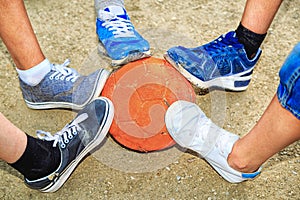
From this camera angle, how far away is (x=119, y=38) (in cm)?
196

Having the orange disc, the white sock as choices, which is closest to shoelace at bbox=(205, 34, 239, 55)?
the orange disc

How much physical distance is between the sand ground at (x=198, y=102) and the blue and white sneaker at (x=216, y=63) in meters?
0.10

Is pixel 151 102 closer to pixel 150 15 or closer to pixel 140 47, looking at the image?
pixel 140 47

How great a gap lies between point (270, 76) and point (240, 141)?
0.64 m

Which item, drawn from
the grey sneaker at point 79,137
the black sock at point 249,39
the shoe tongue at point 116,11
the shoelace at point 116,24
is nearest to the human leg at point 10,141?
the grey sneaker at point 79,137

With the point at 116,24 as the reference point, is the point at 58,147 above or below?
below

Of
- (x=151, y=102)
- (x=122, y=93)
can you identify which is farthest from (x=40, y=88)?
(x=151, y=102)

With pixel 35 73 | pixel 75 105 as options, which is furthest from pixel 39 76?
pixel 75 105

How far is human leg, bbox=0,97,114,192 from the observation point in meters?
1.53

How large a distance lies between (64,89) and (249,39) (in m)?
0.82

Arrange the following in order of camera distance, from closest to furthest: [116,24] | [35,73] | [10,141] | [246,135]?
1. [10,141]
2. [246,135]
3. [35,73]
4. [116,24]

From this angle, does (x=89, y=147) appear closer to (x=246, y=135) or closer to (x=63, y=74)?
(x=63, y=74)

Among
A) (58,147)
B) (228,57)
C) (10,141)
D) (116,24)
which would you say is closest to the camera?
(10,141)

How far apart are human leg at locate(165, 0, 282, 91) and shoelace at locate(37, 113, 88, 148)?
47cm
